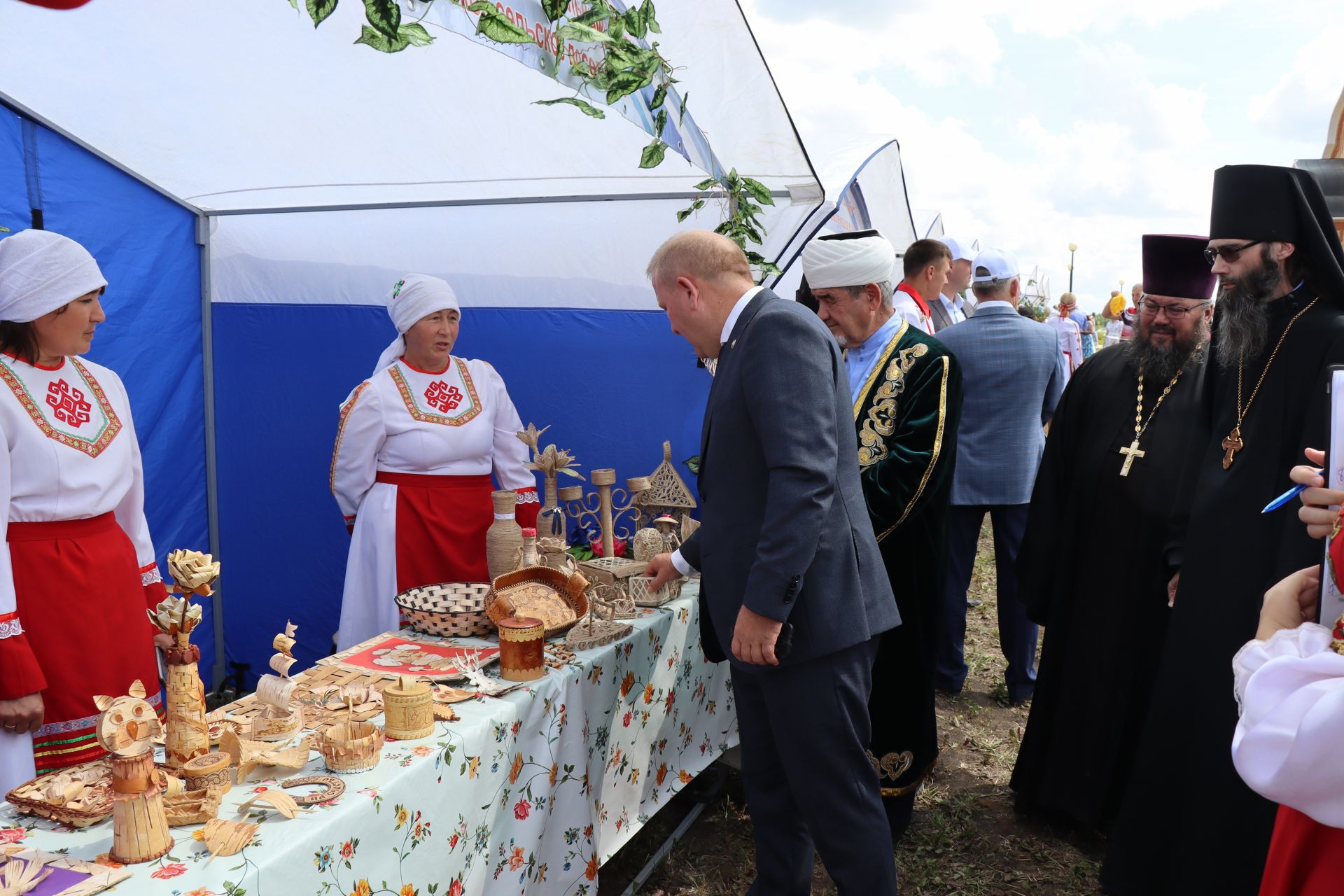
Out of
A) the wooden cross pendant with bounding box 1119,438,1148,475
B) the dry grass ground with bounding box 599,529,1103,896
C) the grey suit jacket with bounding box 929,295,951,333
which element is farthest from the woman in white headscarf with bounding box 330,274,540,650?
the grey suit jacket with bounding box 929,295,951,333

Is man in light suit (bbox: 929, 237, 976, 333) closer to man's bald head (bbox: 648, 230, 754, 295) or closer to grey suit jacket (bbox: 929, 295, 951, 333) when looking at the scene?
grey suit jacket (bbox: 929, 295, 951, 333)

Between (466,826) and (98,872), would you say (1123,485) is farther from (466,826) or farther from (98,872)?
(98,872)

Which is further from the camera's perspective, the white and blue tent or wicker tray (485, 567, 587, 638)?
the white and blue tent

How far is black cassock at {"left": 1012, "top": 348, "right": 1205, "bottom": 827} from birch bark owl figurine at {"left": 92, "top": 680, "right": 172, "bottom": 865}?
2941 millimetres

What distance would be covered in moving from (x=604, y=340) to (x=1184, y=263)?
2392 millimetres

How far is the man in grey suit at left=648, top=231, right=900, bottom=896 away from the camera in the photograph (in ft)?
6.72

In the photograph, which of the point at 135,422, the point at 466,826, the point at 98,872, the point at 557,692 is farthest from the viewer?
the point at 135,422

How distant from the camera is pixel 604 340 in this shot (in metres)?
4.32

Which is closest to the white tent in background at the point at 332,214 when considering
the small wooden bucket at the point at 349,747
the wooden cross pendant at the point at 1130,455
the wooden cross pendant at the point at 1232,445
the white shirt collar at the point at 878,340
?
the white shirt collar at the point at 878,340

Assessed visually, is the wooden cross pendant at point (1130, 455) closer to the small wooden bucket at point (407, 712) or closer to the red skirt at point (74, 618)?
the small wooden bucket at point (407, 712)

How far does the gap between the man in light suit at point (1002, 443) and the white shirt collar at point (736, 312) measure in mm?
2608

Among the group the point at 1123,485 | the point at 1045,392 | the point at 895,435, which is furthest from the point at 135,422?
the point at 1045,392

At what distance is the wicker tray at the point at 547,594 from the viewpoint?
2621mm

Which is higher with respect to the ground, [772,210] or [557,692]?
[772,210]
